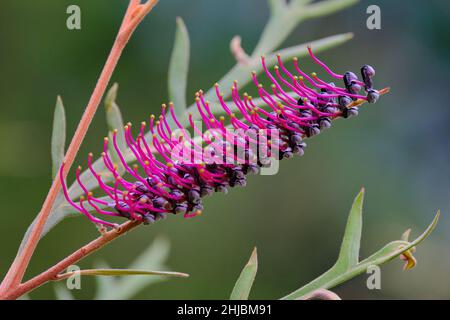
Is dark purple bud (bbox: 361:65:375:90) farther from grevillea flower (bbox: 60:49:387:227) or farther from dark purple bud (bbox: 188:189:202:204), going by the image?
dark purple bud (bbox: 188:189:202:204)

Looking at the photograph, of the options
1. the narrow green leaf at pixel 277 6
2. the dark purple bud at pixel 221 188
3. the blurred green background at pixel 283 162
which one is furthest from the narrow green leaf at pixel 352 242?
the blurred green background at pixel 283 162

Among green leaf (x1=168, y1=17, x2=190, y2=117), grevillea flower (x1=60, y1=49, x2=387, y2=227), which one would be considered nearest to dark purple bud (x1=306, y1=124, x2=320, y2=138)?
grevillea flower (x1=60, y1=49, x2=387, y2=227)

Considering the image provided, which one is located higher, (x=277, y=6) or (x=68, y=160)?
(x=277, y=6)

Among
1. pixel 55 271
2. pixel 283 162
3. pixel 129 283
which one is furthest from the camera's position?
pixel 283 162

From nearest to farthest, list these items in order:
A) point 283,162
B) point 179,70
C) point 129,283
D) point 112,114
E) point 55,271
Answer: point 55,271, point 112,114, point 179,70, point 129,283, point 283,162

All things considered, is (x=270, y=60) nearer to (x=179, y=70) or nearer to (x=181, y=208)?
(x=179, y=70)

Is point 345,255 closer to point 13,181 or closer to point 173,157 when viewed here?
point 173,157

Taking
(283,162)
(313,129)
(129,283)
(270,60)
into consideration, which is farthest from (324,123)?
(283,162)
